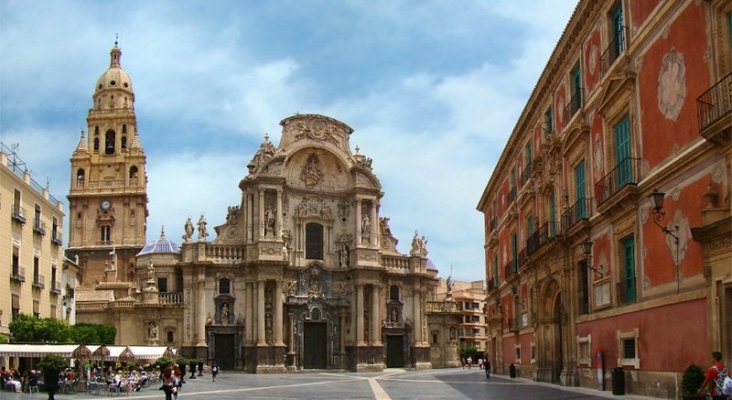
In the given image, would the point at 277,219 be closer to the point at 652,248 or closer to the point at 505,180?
the point at 505,180

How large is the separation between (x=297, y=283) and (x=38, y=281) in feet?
67.6

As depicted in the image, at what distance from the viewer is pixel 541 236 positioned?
3306 cm

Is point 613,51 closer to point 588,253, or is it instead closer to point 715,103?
point 588,253

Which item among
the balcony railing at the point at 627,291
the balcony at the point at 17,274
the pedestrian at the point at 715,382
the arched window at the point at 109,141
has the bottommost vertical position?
the pedestrian at the point at 715,382

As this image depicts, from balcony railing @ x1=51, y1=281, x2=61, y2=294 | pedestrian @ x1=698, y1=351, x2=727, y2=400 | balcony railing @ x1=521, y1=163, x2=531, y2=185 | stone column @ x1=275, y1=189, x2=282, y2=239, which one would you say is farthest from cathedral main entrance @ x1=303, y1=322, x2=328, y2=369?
pedestrian @ x1=698, y1=351, x2=727, y2=400

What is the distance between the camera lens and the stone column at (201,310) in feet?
188

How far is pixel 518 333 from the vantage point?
4062 centimetres

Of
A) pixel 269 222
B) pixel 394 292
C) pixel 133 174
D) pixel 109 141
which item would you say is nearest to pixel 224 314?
pixel 269 222

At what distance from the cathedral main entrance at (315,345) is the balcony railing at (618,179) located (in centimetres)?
3828

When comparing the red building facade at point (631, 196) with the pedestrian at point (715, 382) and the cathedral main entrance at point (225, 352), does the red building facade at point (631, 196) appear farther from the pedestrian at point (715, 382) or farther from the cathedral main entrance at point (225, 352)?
the cathedral main entrance at point (225, 352)

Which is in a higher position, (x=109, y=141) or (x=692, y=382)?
(x=109, y=141)

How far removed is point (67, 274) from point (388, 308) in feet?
76.9

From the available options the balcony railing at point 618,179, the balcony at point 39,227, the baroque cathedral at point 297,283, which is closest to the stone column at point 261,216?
the baroque cathedral at point 297,283

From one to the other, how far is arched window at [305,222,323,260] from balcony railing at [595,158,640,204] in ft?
126
